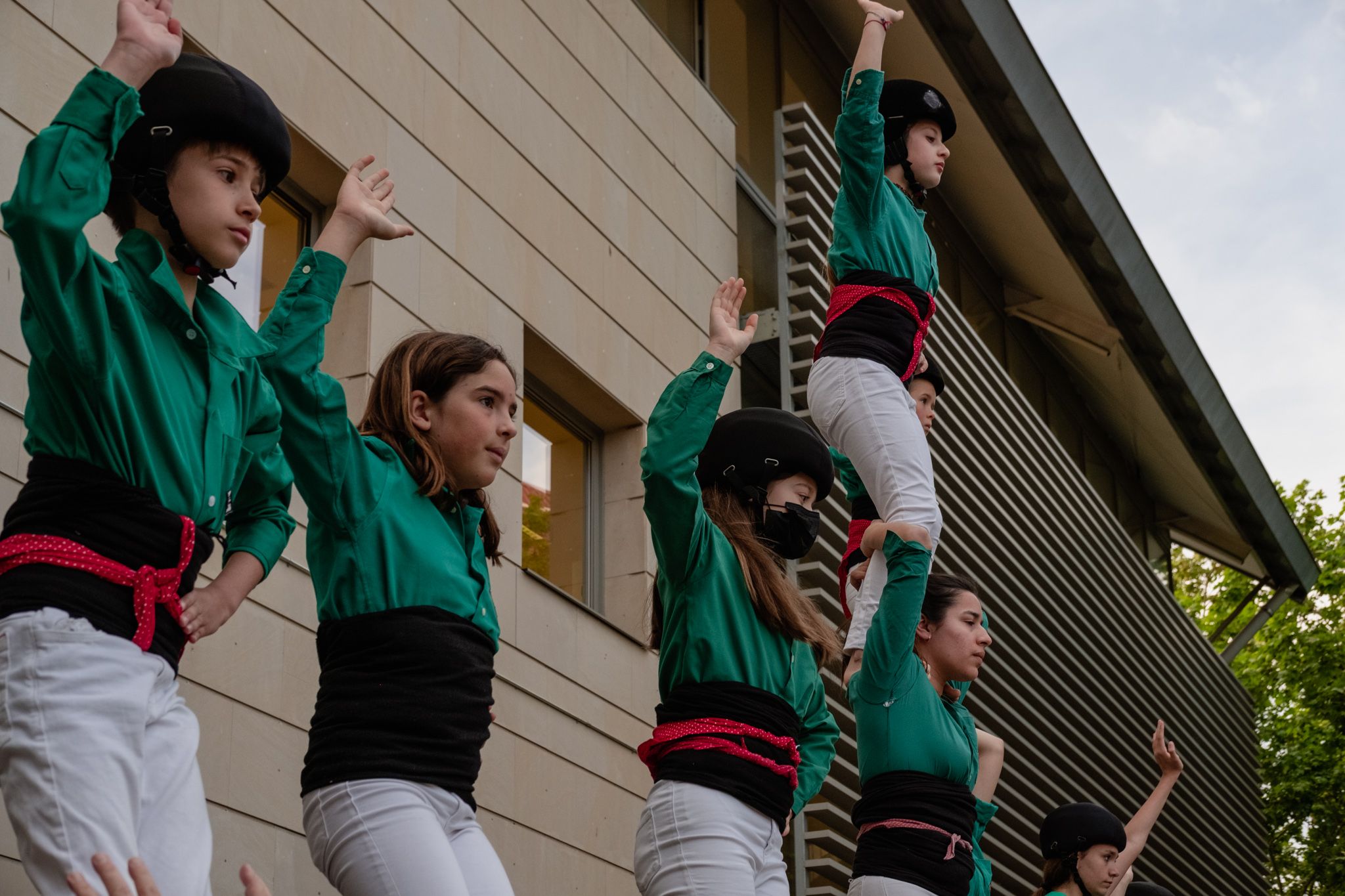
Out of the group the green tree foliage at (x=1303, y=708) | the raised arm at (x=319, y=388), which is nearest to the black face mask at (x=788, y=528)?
the raised arm at (x=319, y=388)

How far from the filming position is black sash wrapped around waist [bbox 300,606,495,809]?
3352mm

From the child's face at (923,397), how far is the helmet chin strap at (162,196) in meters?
2.85

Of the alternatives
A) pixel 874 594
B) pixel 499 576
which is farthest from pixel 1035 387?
pixel 874 594

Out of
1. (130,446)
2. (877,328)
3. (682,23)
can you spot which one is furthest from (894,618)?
(682,23)

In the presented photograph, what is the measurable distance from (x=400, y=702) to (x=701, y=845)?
892mm

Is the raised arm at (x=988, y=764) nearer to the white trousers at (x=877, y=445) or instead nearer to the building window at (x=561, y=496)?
the white trousers at (x=877, y=445)

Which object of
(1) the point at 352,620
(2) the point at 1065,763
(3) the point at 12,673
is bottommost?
(3) the point at 12,673

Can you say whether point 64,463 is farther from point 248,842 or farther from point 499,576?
point 499,576

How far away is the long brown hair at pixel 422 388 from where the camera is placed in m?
3.86

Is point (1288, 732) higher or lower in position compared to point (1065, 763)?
higher

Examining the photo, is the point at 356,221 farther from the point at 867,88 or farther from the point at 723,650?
the point at 867,88

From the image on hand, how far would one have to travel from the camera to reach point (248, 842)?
5348 millimetres

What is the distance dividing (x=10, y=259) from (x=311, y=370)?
1.89m

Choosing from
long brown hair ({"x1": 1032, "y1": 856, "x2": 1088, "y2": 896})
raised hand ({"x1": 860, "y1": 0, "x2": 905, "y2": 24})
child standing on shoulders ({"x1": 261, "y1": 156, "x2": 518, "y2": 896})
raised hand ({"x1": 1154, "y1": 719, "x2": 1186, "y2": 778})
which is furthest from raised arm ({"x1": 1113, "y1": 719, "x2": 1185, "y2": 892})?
child standing on shoulders ({"x1": 261, "y1": 156, "x2": 518, "y2": 896})
